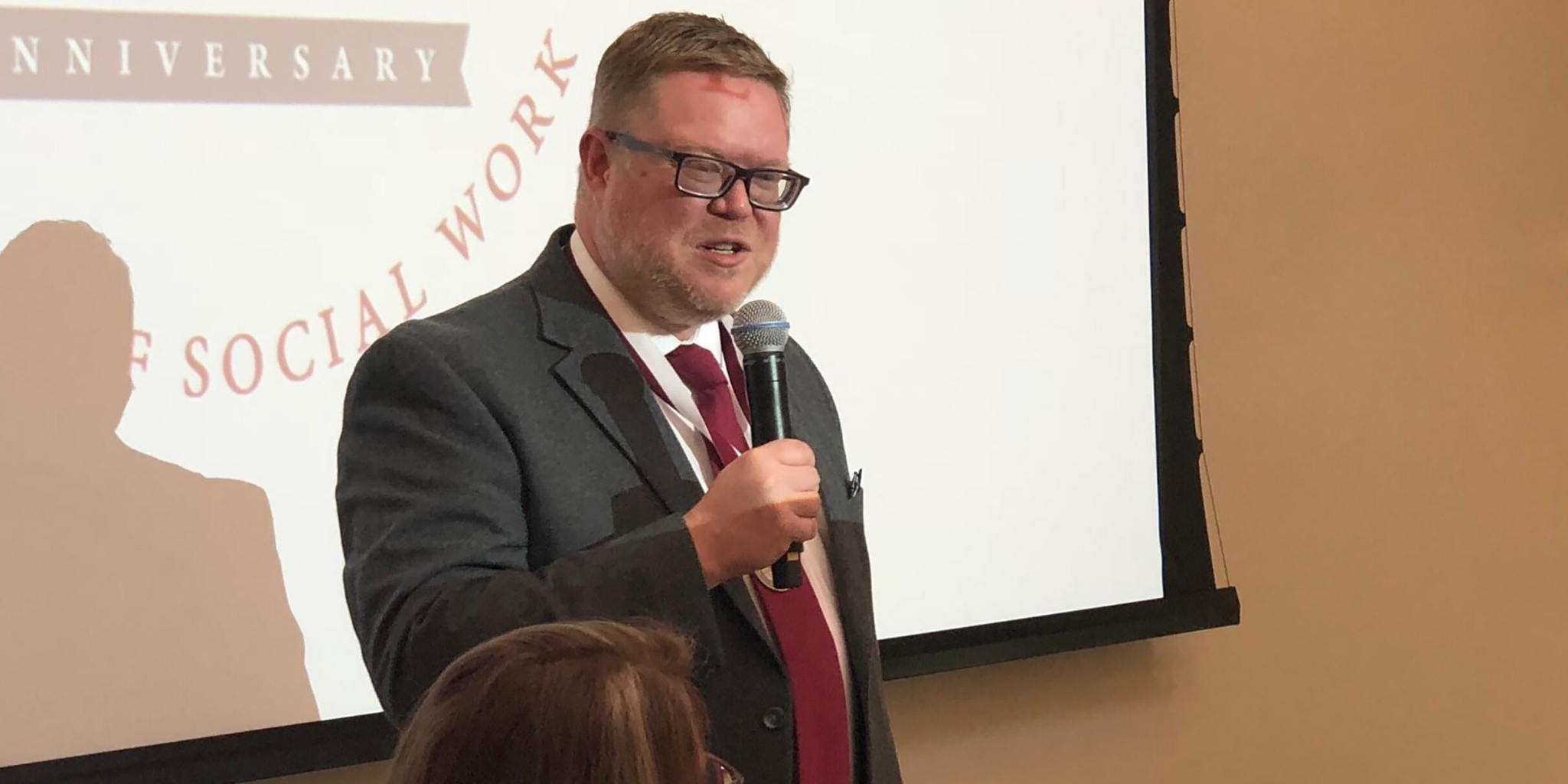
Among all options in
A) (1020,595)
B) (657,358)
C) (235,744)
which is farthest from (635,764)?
(1020,595)

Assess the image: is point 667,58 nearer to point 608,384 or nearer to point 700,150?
point 700,150

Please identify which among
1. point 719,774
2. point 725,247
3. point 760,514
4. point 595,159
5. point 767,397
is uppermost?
point 595,159

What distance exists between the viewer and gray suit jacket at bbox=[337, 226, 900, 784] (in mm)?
1187

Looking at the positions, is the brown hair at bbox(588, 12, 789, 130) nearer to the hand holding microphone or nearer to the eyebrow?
the eyebrow

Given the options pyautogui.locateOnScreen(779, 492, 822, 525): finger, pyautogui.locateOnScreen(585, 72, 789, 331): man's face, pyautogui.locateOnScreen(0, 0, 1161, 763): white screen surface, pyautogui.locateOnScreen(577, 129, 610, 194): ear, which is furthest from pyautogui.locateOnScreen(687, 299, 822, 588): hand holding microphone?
pyautogui.locateOnScreen(0, 0, 1161, 763): white screen surface

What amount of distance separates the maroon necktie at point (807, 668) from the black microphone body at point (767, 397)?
12 cm

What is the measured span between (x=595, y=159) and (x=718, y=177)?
153mm

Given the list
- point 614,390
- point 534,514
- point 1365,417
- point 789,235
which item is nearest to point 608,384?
point 614,390

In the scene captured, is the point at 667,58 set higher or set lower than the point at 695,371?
higher

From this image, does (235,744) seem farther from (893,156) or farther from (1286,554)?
(1286,554)

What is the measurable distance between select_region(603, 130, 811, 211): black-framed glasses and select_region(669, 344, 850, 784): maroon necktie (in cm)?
21

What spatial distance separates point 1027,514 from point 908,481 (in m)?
0.27

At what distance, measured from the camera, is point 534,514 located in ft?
4.32

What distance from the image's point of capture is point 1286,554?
116 inches
